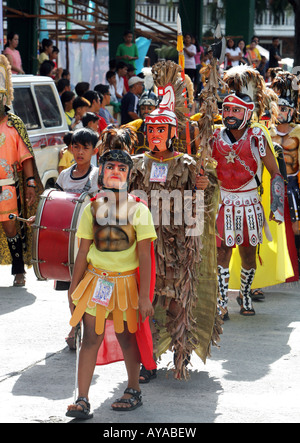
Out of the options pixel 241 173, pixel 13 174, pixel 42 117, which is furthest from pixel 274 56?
pixel 241 173

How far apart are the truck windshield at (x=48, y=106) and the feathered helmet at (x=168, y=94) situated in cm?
470

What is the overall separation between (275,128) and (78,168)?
2.86m

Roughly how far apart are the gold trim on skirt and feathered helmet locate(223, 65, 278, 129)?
2.50 meters

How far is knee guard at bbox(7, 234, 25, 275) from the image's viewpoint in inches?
311

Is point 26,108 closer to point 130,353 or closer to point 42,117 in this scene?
point 42,117

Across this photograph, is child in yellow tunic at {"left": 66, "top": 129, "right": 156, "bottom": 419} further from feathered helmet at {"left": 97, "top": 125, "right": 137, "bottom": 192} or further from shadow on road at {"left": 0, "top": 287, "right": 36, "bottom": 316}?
shadow on road at {"left": 0, "top": 287, "right": 36, "bottom": 316}

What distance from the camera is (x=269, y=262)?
759 cm

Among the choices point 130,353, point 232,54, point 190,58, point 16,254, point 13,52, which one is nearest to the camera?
point 130,353

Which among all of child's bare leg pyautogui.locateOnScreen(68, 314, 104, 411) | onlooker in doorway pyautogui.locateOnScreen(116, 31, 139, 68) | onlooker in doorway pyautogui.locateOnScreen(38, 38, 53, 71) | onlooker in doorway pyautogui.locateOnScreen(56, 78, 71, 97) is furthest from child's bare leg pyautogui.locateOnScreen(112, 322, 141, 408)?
onlooker in doorway pyautogui.locateOnScreen(116, 31, 139, 68)

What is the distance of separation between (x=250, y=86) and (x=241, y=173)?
0.75 m

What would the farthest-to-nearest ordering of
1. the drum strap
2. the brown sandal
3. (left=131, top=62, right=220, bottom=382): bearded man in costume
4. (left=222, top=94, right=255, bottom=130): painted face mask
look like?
the brown sandal, (left=222, top=94, right=255, bottom=130): painted face mask, the drum strap, (left=131, top=62, right=220, bottom=382): bearded man in costume

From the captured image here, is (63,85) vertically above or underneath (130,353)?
above

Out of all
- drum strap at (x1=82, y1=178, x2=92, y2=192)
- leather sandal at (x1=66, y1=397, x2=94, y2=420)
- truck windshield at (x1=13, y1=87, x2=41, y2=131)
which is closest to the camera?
leather sandal at (x1=66, y1=397, x2=94, y2=420)

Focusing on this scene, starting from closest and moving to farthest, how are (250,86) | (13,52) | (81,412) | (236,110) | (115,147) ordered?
(81,412), (115,147), (236,110), (250,86), (13,52)
